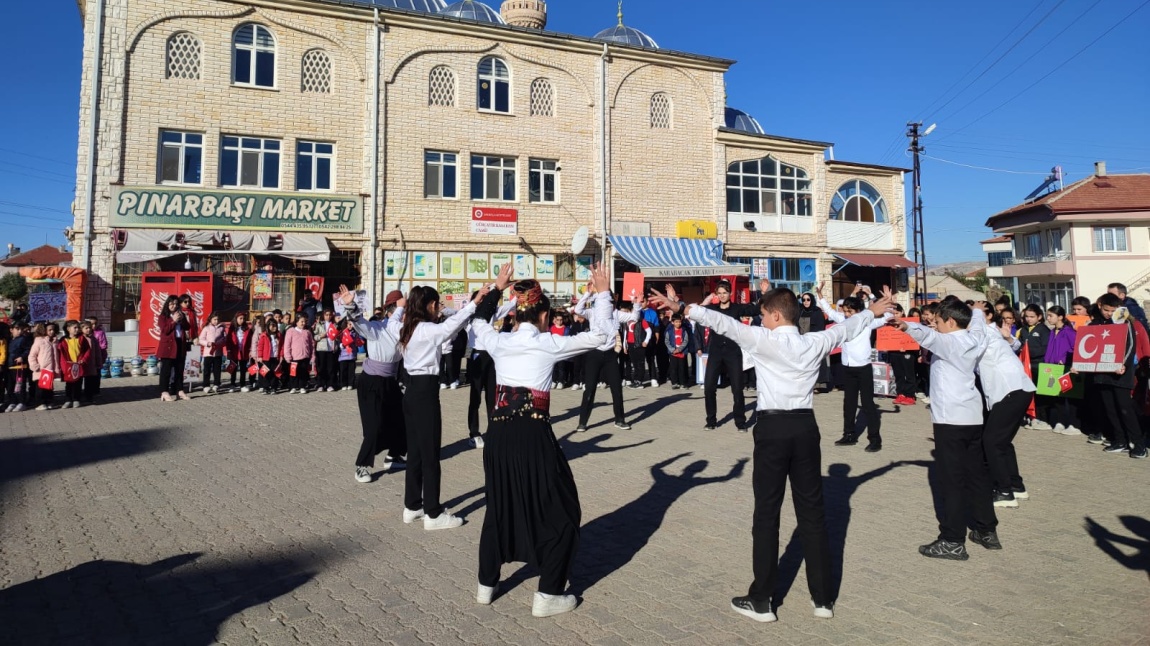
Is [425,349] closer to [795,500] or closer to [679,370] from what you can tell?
[795,500]

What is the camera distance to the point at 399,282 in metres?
20.8

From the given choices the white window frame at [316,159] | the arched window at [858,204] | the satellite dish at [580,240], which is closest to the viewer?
the white window frame at [316,159]

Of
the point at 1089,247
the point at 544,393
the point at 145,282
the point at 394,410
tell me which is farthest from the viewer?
the point at 1089,247

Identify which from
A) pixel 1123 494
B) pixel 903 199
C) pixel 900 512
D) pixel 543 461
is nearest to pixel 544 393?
pixel 543 461

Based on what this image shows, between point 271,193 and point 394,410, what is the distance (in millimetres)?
15273

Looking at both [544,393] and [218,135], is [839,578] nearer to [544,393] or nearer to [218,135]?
[544,393]

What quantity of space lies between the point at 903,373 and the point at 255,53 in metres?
19.8

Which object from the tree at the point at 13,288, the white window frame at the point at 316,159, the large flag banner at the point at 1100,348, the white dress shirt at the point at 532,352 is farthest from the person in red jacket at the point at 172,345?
the tree at the point at 13,288

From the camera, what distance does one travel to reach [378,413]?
6.89 meters

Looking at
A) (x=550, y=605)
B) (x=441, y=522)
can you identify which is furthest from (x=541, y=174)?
(x=550, y=605)

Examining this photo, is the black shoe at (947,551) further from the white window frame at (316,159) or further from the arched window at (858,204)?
the arched window at (858,204)

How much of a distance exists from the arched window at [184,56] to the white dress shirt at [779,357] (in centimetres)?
2053

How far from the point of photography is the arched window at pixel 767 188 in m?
25.3

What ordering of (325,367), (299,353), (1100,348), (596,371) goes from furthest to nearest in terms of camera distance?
(325,367) < (299,353) < (596,371) < (1100,348)
